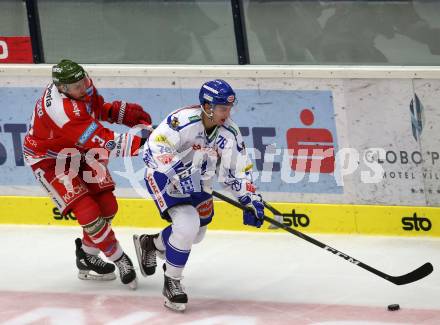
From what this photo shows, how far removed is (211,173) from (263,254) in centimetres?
119

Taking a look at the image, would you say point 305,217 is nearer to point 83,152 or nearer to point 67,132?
point 83,152

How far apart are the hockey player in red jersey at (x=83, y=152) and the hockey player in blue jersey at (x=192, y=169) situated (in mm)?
356

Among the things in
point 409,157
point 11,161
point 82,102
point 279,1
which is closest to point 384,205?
point 409,157

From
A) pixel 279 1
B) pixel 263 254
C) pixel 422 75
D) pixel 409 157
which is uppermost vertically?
pixel 279 1

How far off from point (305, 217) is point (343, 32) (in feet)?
4.15

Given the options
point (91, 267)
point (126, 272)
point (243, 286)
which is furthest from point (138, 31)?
point (243, 286)

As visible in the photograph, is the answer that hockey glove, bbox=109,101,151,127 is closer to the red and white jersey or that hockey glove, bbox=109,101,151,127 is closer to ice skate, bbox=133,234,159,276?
the red and white jersey

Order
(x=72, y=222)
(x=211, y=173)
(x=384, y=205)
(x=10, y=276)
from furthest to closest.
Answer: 1. (x=72, y=222)
2. (x=384, y=205)
3. (x=10, y=276)
4. (x=211, y=173)

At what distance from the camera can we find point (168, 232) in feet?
20.9

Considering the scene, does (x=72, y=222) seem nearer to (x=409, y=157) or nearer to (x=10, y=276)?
(x=10, y=276)

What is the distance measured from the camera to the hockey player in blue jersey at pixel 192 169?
6.02m

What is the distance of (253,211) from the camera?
20.0 ft

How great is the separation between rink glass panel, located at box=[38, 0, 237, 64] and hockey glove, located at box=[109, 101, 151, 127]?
130 centimetres

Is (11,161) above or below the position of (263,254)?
above
